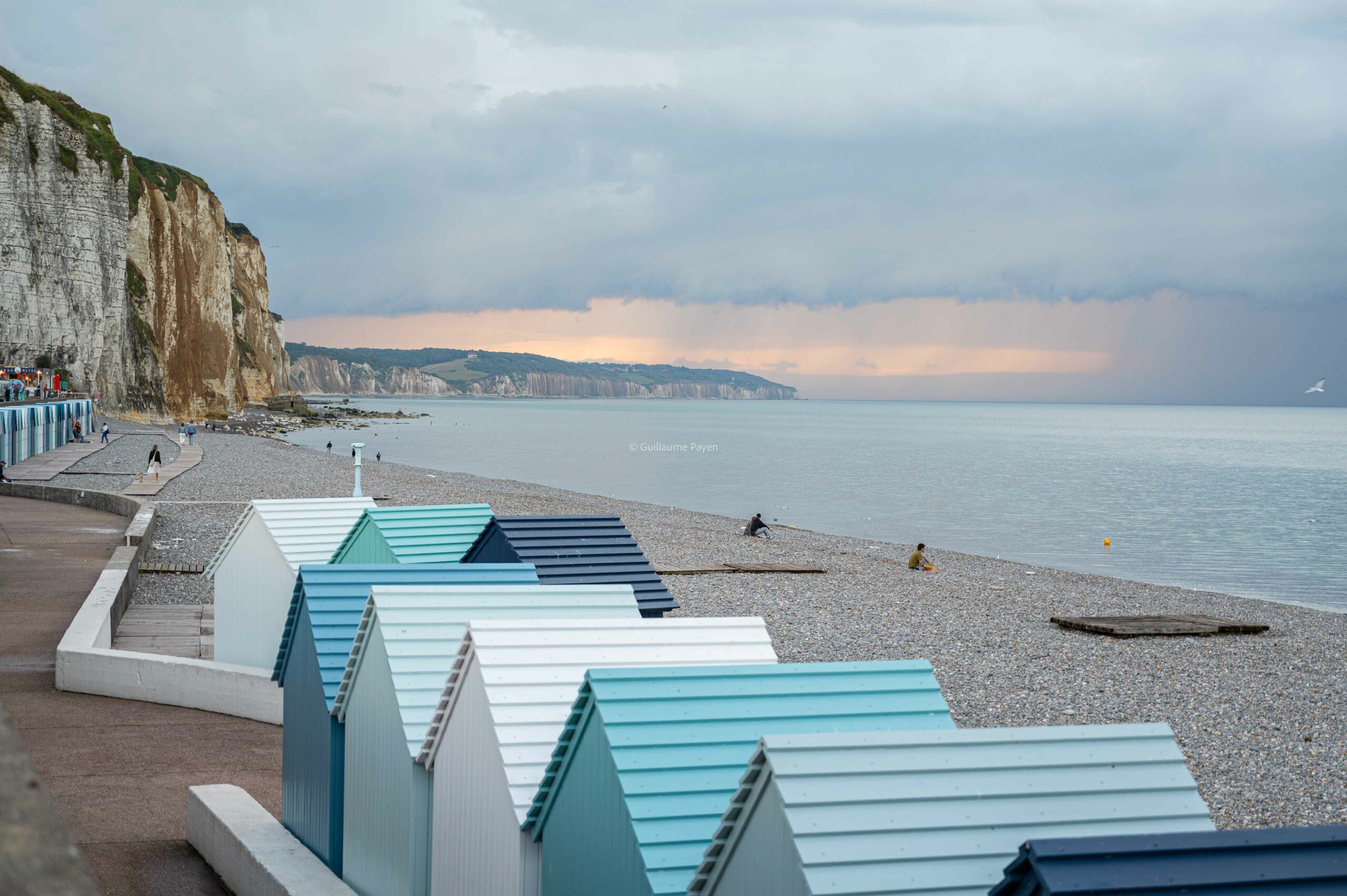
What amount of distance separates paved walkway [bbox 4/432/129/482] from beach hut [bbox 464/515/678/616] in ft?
98.2

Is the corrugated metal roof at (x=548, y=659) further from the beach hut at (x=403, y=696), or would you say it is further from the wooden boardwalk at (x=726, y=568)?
the wooden boardwalk at (x=726, y=568)

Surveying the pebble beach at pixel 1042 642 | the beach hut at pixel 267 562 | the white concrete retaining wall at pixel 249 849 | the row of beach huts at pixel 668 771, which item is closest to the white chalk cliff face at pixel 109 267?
the pebble beach at pixel 1042 642

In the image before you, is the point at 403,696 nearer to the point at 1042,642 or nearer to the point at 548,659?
the point at 548,659

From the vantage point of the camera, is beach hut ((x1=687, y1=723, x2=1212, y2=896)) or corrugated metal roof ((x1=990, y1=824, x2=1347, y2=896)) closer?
corrugated metal roof ((x1=990, y1=824, x2=1347, y2=896))

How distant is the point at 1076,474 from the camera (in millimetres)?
79750

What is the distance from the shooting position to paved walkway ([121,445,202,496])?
31766mm

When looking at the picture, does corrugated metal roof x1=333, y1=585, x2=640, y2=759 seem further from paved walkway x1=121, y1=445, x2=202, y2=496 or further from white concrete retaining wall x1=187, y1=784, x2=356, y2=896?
paved walkway x1=121, y1=445, x2=202, y2=496

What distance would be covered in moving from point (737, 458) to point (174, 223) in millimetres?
45883

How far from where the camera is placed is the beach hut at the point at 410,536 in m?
10.1

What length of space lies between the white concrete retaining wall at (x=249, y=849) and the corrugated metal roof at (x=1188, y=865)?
4386 mm

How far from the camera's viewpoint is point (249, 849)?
659cm

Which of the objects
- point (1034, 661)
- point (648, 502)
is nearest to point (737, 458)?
point (648, 502)

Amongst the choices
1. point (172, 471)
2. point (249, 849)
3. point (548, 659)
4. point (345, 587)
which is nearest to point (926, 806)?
point (548, 659)

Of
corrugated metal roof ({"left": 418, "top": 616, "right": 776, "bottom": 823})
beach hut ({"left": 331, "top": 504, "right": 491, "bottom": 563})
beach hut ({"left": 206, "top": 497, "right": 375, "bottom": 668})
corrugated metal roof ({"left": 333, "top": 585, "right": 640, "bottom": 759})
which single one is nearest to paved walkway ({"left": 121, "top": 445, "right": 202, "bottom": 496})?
beach hut ({"left": 206, "top": 497, "right": 375, "bottom": 668})
